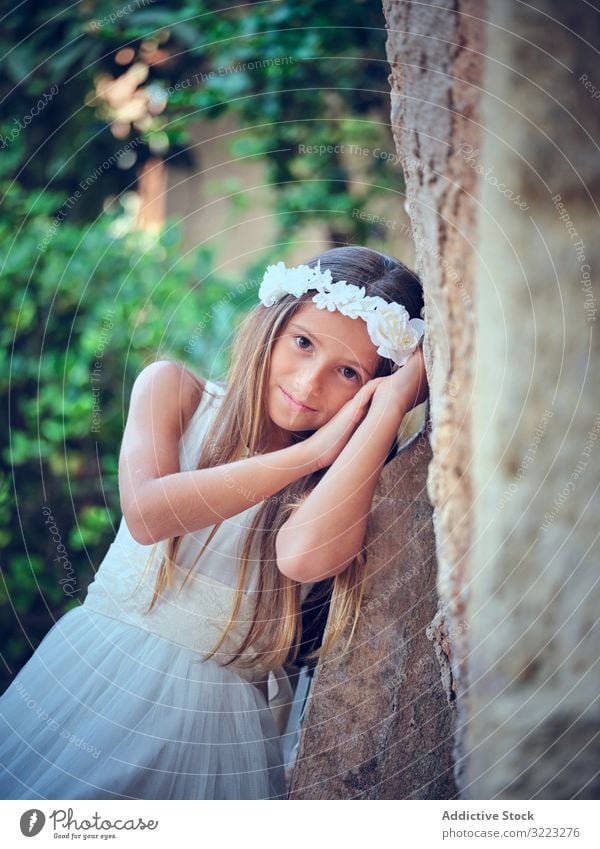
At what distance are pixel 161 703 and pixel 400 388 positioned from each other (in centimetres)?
35

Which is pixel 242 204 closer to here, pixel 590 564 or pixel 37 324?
pixel 37 324

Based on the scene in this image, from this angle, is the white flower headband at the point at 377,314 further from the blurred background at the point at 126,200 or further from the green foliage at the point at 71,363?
the green foliage at the point at 71,363

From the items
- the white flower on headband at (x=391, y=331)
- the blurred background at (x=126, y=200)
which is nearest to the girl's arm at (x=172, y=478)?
the white flower on headband at (x=391, y=331)

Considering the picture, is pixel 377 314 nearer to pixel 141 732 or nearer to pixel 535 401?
pixel 535 401

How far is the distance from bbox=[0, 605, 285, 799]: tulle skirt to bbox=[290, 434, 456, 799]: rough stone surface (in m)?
0.07

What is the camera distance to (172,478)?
0.70m

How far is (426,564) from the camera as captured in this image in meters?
0.70

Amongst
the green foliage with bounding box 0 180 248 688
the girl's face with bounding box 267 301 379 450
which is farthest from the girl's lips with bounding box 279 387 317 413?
the green foliage with bounding box 0 180 248 688

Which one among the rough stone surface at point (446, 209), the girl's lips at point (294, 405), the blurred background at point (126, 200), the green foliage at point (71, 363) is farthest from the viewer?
the green foliage at point (71, 363)

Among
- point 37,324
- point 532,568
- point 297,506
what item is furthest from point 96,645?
point 37,324

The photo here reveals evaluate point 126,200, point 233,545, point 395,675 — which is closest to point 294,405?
point 233,545

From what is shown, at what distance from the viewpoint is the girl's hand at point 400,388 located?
67cm

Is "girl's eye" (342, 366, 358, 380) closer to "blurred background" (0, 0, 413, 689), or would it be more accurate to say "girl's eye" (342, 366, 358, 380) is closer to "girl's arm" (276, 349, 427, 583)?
"girl's arm" (276, 349, 427, 583)

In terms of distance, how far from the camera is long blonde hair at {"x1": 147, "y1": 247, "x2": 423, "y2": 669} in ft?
2.31
